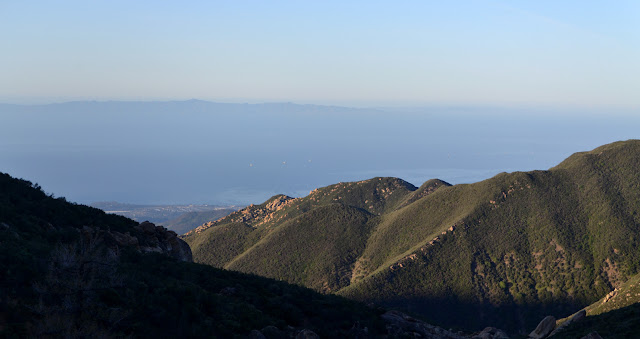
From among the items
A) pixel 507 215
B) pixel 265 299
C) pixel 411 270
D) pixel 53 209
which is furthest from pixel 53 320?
pixel 507 215

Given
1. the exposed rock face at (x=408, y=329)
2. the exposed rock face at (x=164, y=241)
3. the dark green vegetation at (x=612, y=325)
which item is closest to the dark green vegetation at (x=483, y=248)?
the dark green vegetation at (x=612, y=325)

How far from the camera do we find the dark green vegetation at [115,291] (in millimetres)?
16844

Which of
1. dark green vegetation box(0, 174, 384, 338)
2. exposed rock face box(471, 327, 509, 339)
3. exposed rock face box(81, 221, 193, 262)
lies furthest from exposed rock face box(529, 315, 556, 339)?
exposed rock face box(81, 221, 193, 262)

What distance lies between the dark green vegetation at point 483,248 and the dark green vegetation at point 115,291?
27288 mm

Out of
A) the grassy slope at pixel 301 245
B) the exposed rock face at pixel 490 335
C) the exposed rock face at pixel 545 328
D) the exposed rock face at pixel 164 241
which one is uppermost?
the exposed rock face at pixel 164 241

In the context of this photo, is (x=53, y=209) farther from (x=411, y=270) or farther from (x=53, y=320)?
(x=411, y=270)

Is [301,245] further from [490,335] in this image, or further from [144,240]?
[490,335]

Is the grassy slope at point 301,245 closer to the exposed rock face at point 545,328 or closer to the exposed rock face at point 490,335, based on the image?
the exposed rock face at point 490,335

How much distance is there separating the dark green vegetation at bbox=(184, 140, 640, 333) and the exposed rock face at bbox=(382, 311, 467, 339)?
2087 centimetres

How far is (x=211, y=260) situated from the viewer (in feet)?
297

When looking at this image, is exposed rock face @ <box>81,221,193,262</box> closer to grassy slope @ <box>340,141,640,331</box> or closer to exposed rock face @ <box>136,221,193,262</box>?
exposed rock face @ <box>136,221,193,262</box>

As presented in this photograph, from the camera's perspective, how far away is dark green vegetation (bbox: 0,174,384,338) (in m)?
16.8

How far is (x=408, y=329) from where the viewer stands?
28234 mm

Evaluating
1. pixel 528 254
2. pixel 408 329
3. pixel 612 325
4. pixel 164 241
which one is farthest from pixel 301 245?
pixel 612 325
